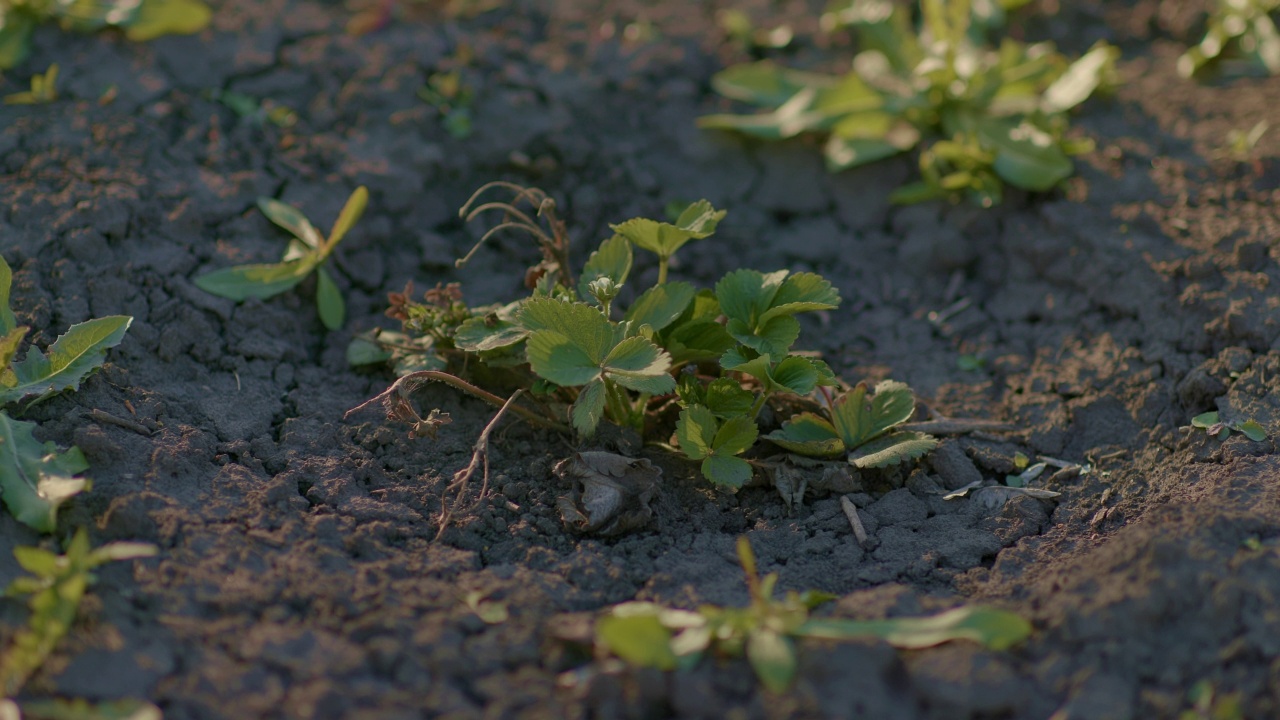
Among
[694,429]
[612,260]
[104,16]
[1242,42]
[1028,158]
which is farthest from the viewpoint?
[1242,42]

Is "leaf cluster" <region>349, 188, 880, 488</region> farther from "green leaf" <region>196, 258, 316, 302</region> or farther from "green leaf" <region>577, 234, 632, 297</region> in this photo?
"green leaf" <region>196, 258, 316, 302</region>

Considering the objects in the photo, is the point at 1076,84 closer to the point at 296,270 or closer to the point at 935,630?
the point at 935,630

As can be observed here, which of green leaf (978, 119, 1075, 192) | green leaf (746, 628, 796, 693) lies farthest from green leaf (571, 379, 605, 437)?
green leaf (978, 119, 1075, 192)

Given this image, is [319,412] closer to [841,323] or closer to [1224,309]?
[841,323]

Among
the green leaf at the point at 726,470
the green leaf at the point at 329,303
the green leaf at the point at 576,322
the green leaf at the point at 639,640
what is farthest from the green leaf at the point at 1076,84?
the green leaf at the point at 639,640

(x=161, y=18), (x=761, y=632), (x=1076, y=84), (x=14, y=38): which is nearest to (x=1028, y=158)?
(x=1076, y=84)

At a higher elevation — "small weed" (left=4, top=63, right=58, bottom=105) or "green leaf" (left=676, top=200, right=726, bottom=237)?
"small weed" (left=4, top=63, right=58, bottom=105)
